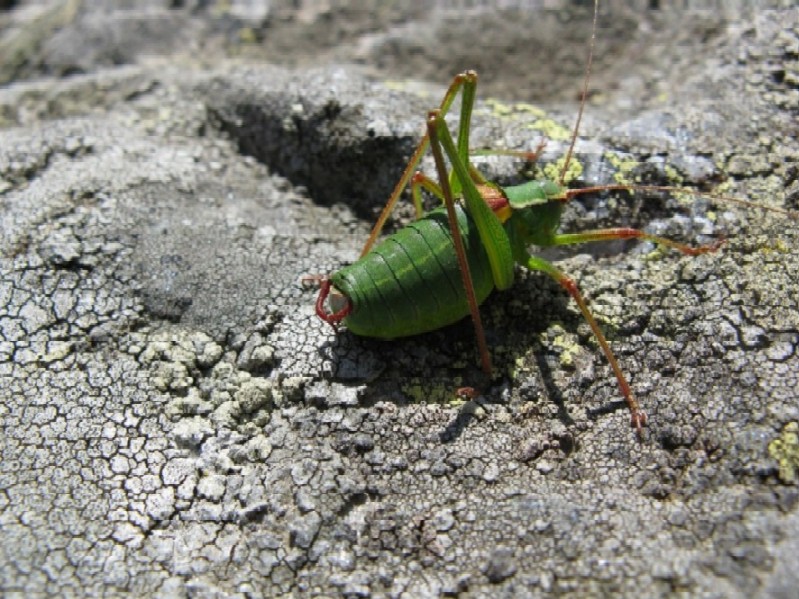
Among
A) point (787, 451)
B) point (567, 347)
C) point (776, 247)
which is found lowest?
point (567, 347)

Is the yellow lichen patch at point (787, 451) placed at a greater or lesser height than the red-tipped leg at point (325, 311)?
lesser

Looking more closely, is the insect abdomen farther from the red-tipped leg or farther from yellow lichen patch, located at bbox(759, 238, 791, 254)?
yellow lichen patch, located at bbox(759, 238, 791, 254)

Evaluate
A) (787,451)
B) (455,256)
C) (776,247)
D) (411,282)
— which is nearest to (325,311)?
(411,282)

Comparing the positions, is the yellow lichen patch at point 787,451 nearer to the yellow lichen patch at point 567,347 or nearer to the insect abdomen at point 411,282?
the yellow lichen patch at point 567,347

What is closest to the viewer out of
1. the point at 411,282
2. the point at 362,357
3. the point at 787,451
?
the point at 787,451

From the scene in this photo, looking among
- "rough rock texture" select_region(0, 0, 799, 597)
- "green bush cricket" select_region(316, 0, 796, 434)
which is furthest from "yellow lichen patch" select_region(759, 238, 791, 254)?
"green bush cricket" select_region(316, 0, 796, 434)

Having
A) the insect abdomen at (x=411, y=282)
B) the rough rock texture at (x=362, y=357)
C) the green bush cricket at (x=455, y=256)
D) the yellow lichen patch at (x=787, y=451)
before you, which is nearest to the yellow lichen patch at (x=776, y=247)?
the rough rock texture at (x=362, y=357)

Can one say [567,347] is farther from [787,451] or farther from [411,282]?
[787,451]
